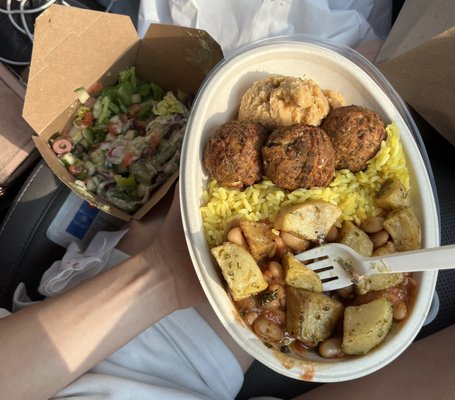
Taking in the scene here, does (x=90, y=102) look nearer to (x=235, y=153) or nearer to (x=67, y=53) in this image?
(x=67, y=53)

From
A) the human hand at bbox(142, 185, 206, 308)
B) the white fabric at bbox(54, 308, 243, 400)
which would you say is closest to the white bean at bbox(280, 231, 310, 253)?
the human hand at bbox(142, 185, 206, 308)

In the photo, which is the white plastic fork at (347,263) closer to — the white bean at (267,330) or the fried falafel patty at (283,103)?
the white bean at (267,330)

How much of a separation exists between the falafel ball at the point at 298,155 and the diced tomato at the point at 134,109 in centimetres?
100

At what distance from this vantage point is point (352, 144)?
1.30 m

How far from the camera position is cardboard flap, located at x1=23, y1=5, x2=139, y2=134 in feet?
5.25

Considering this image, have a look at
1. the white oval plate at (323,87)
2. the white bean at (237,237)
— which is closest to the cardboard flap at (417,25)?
the white oval plate at (323,87)

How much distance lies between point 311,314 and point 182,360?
2.40 feet

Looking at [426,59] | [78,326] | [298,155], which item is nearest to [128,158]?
[78,326]

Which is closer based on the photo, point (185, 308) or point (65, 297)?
point (65, 297)

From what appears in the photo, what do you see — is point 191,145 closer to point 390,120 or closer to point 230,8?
point 390,120

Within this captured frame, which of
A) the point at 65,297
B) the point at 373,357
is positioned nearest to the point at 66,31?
the point at 65,297

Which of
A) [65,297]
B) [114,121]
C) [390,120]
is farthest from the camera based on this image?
[114,121]

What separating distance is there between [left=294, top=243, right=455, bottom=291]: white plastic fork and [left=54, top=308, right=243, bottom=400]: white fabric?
26.0 inches

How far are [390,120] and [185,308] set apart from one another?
973 mm
